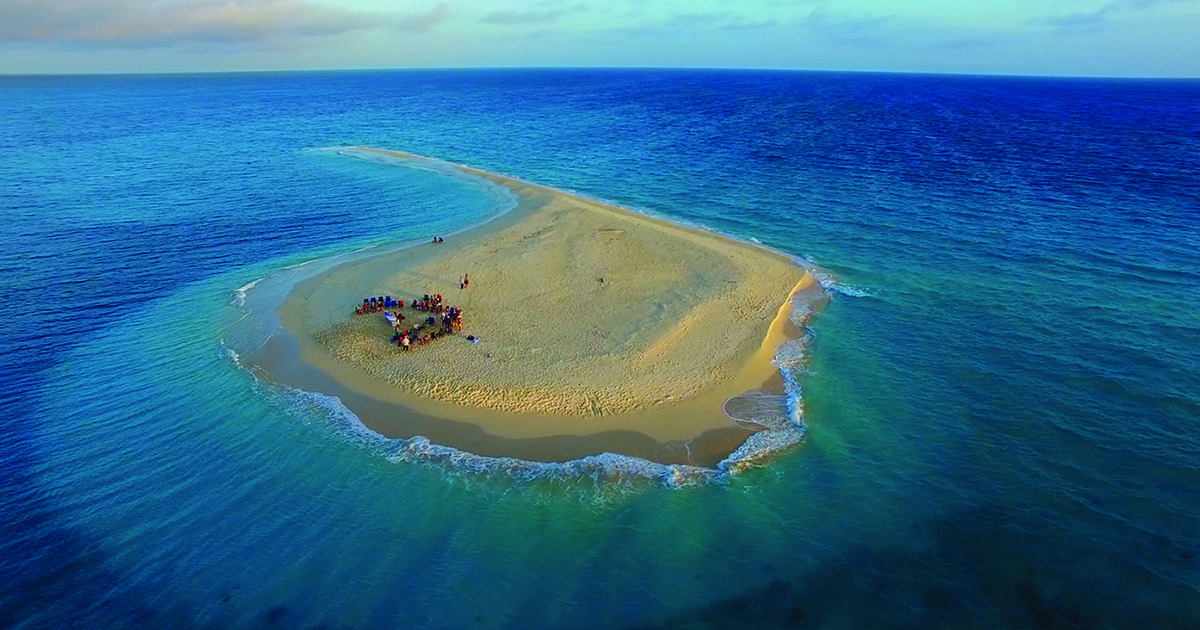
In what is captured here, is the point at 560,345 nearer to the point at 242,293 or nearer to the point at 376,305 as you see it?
the point at 376,305

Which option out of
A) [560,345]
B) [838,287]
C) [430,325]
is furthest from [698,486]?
[838,287]

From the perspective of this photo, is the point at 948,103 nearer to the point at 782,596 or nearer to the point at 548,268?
the point at 548,268

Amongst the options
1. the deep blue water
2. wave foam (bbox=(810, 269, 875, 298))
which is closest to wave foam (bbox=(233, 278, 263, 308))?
the deep blue water

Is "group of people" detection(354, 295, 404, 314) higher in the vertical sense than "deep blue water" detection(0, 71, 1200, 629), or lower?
higher

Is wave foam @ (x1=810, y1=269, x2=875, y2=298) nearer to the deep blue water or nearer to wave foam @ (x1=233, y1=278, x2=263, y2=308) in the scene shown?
the deep blue water

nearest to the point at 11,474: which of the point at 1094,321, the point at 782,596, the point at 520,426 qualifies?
the point at 520,426

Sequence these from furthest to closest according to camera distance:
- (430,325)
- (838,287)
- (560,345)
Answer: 1. (838,287)
2. (430,325)
3. (560,345)

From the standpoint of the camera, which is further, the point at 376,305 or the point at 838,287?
the point at 838,287

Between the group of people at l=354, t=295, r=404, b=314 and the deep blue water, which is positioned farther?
the group of people at l=354, t=295, r=404, b=314
